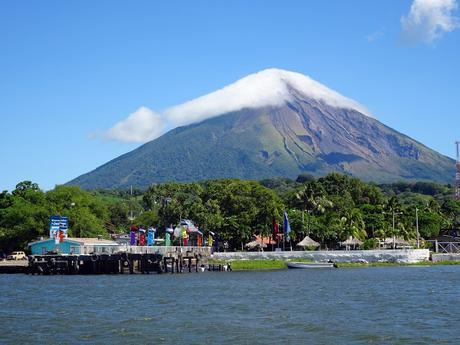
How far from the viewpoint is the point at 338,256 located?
97.9m

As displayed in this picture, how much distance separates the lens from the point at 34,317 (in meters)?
41.9

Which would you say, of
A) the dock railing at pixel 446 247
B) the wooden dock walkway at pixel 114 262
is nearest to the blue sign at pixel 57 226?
the wooden dock walkway at pixel 114 262

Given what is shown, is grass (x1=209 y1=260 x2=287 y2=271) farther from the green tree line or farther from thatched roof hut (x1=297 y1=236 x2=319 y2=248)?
the green tree line

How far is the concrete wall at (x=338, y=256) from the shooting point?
97.1 metres

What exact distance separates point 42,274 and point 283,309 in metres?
47.1

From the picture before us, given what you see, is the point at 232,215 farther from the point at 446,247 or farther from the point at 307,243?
the point at 446,247

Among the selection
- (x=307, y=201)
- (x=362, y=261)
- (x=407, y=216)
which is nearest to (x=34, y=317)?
(x=362, y=261)

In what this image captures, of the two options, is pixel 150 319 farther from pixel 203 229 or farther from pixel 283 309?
pixel 203 229

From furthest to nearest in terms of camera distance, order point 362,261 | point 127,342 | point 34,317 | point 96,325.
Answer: point 362,261 → point 34,317 → point 96,325 → point 127,342

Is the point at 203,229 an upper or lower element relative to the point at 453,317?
upper

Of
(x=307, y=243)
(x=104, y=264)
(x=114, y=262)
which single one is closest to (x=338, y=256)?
(x=307, y=243)

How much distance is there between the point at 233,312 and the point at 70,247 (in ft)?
170

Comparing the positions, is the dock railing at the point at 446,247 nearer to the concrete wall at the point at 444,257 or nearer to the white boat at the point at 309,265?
the concrete wall at the point at 444,257

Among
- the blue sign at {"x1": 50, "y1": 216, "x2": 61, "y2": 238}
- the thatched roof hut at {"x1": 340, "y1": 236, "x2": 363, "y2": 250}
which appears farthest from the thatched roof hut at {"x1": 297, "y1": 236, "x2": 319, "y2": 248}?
the blue sign at {"x1": 50, "y1": 216, "x2": 61, "y2": 238}
